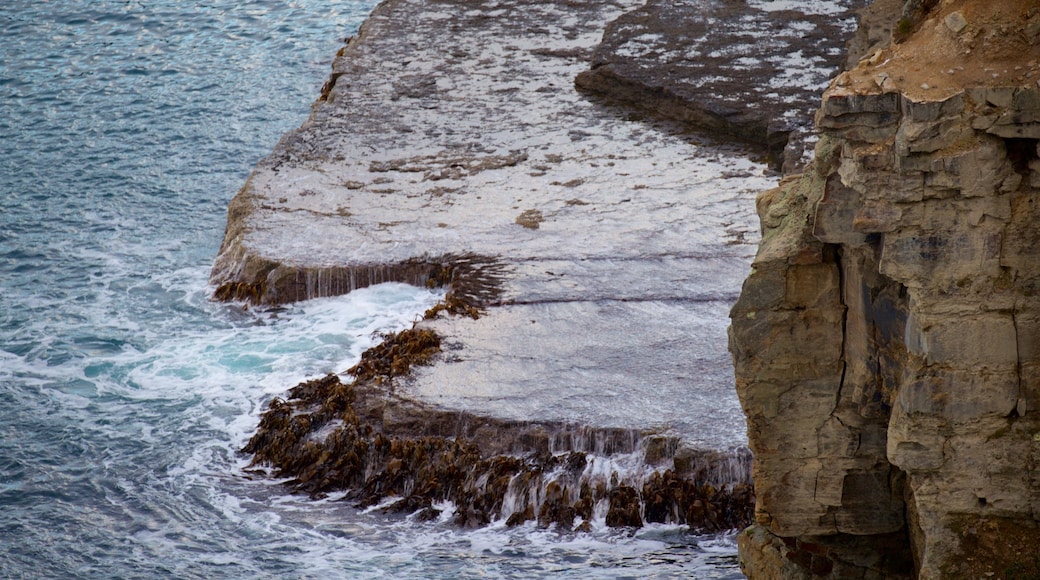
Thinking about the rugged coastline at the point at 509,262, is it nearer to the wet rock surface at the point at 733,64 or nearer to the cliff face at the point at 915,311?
the wet rock surface at the point at 733,64

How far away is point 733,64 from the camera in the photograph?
12742 mm

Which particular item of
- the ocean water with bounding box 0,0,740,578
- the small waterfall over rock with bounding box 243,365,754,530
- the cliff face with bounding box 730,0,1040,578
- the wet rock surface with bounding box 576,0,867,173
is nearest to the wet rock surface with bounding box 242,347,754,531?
the small waterfall over rock with bounding box 243,365,754,530

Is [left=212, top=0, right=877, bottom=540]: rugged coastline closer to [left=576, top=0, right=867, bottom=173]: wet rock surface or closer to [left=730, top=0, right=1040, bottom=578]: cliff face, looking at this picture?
[left=576, top=0, right=867, bottom=173]: wet rock surface

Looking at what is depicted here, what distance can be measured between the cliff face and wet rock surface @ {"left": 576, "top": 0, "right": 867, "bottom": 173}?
4899 mm

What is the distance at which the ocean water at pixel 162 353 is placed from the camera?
7.27 meters

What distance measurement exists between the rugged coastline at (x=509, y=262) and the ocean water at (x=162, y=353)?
268 mm

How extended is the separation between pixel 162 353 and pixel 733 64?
6007 mm

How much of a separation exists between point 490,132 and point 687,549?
18.4ft

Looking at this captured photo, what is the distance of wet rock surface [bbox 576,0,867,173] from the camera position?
11.5m

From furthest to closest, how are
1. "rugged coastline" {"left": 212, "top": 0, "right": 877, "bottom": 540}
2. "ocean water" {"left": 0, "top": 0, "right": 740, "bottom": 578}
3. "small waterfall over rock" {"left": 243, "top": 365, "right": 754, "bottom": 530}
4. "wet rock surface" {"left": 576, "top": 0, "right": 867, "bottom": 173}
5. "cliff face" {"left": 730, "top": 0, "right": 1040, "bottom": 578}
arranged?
"wet rock surface" {"left": 576, "top": 0, "right": 867, "bottom": 173}
"rugged coastline" {"left": 212, "top": 0, "right": 877, "bottom": 540}
"small waterfall over rock" {"left": 243, "top": 365, "right": 754, "bottom": 530}
"ocean water" {"left": 0, "top": 0, "right": 740, "bottom": 578}
"cliff face" {"left": 730, "top": 0, "right": 1040, "bottom": 578}

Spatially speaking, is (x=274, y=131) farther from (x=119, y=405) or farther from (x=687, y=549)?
(x=687, y=549)

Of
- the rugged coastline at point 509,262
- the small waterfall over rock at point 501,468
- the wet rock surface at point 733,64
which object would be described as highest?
the wet rock surface at point 733,64

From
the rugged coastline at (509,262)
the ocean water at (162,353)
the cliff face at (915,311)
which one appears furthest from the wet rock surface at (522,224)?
the cliff face at (915,311)

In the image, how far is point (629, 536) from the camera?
7.35 metres
